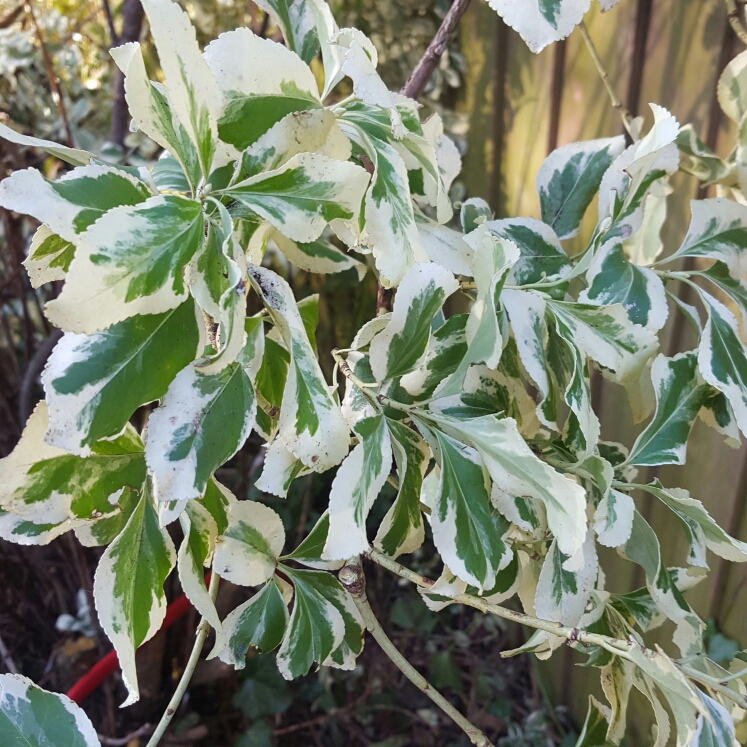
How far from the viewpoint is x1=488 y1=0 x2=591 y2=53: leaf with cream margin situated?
12.2 inches


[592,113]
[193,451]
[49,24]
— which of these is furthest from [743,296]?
[49,24]

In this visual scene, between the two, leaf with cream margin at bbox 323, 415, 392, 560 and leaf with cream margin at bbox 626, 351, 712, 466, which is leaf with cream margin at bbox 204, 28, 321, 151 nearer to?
leaf with cream margin at bbox 323, 415, 392, 560

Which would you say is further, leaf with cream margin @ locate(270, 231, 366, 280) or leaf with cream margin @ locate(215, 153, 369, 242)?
leaf with cream margin @ locate(270, 231, 366, 280)

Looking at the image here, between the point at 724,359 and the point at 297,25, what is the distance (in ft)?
1.16

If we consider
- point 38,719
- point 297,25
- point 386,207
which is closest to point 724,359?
point 386,207

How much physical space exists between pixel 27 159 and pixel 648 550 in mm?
1141

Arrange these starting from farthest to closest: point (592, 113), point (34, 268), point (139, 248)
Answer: point (592, 113) < point (34, 268) < point (139, 248)

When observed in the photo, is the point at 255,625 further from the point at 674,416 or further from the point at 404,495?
the point at 674,416

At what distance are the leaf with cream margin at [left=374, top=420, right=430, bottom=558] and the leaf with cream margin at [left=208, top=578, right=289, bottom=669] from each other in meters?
0.11

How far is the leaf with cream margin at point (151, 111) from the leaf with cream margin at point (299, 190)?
2 centimetres

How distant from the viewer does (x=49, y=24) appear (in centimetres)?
115

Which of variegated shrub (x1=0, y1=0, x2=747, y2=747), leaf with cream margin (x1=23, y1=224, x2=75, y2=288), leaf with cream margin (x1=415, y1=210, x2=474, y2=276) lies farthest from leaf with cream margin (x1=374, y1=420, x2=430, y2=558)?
leaf with cream margin (x1=23, y1=224, x2=75, y2=288)

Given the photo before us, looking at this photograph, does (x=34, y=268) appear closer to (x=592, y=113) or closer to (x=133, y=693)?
(x=133, y=693)

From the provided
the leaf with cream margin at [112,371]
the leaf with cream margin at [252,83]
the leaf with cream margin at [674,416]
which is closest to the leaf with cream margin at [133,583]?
the leaf with cream margin at [112,371]
